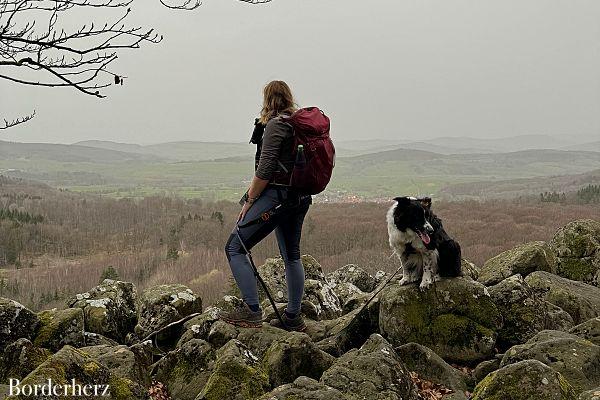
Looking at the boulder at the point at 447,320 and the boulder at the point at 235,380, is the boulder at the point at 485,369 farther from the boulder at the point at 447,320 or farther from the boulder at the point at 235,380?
the boulder at the point at 235,380

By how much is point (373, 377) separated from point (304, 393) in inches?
41.9

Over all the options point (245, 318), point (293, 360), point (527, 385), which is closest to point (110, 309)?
point (245, 318)

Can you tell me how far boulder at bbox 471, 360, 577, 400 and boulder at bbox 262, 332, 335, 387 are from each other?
7.40 ft

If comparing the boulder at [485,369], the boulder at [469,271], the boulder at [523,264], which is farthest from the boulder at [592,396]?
the boulder at [469,271]

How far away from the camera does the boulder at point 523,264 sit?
10430mm

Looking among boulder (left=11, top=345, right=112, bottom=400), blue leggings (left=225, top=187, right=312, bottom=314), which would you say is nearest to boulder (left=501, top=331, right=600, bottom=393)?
blue leggings (left=225, top=187, right=312, bottom=314)

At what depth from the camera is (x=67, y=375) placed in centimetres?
446

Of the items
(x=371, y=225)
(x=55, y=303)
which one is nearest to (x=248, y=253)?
(x=55, y=303)

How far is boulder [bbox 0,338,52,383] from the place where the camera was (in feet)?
19.1

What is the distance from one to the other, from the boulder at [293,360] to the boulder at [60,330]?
362 centimetres

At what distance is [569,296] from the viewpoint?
353 inches

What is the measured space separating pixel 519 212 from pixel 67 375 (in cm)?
7163

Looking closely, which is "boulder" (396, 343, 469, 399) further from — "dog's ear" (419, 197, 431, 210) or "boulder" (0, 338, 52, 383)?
"boulder" (0, 338, 52, 383)

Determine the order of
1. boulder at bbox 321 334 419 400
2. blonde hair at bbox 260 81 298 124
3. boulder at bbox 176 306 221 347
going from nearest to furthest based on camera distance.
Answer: boulder at bbox 321 334 419 400 → blonde hair at bbox 260 81 298 124 → boulder at bbox 176 306 221 347
